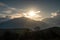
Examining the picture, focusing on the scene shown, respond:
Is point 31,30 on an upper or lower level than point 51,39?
upper

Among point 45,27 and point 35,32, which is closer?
point 35,32

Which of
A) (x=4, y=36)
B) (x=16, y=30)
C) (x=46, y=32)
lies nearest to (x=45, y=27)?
(x=46, y=32)

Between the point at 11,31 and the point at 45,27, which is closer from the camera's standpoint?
the point at 11,31

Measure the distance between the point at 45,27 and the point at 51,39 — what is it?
5553mm

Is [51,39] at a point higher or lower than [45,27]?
lower

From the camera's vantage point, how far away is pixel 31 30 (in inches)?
1459

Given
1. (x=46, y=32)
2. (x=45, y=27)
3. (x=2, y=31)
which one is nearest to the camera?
(x=2, y=31)

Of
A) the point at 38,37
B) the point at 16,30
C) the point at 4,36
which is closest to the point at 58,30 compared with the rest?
the point at 38,37

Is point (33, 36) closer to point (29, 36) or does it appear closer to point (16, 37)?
point (29, 36)

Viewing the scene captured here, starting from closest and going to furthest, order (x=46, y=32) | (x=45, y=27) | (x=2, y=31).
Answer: (x=2, y=31)
(x=46, y=32)
(x=45, y=27)

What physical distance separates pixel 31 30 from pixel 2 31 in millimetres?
6905

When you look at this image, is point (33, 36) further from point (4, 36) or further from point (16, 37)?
point (4, 36)

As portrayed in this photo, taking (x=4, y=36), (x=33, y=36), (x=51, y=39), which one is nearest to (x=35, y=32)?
(x=33, y=36)

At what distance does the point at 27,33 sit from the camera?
1455 inches
